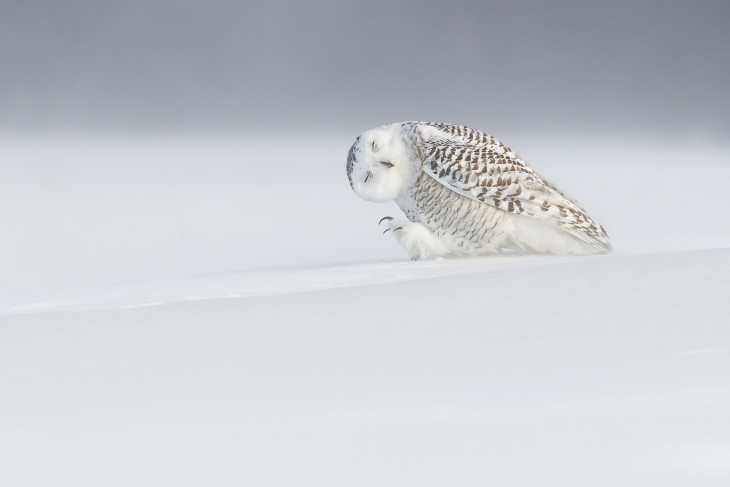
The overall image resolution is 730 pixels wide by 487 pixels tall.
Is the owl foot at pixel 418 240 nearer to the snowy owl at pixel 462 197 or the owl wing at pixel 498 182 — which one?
the snowy owl at pixel 462 197

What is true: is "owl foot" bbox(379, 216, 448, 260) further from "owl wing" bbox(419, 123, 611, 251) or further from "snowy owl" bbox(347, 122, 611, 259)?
"owl wing" bbox(419, 123, 611, 251)

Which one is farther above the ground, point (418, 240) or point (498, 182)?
point (498, 182)

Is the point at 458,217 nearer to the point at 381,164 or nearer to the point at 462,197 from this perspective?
the point at 462,197

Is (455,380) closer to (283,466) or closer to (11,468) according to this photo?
(283,466)

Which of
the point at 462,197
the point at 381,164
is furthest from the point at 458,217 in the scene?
the point at 381,164

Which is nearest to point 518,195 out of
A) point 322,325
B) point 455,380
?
point 322,325
